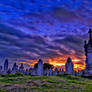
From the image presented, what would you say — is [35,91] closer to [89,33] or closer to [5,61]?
[89,33]

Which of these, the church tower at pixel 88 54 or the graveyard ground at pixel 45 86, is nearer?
the graveyard ground at pixel 45 86

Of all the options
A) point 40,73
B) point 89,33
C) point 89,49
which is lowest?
point 40,73

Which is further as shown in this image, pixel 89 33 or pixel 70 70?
pixel 70 70

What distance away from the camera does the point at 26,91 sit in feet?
38.2

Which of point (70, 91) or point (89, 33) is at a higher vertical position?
point (89, 33)

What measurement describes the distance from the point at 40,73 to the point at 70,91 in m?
28.2

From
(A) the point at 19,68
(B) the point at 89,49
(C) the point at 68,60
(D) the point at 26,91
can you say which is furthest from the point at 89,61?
(A) the point at 19,68

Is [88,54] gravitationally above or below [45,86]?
above

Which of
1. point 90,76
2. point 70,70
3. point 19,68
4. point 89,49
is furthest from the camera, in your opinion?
point 19,68

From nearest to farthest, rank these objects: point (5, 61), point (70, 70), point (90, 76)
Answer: point (90, 76) → point (70, 70) → point (5, 61)

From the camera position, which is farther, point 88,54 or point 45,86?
point 88,54

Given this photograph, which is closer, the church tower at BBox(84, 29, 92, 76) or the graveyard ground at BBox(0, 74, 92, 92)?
the graveyard ground at BBox(0, 74, 92, 92)

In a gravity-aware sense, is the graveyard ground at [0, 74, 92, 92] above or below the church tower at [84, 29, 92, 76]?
below

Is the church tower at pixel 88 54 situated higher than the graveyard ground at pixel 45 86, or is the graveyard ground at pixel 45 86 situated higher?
the church tower at pixel 88 54
